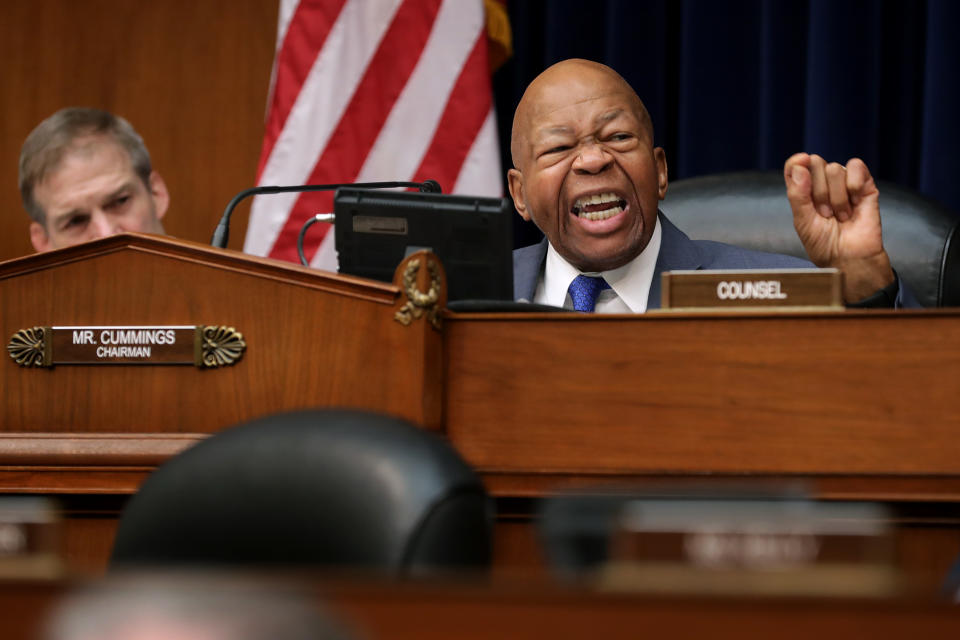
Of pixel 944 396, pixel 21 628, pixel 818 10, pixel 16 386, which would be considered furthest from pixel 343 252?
pixel 818 10

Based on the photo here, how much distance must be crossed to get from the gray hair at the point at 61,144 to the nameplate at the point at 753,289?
1740mm

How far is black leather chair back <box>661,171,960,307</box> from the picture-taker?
2.35 meters

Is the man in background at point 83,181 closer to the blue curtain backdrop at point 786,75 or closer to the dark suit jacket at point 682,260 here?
the dark suit jacket at point 682,260

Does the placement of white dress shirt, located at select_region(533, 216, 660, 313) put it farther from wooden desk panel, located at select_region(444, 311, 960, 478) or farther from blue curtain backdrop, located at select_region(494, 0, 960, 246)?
wooden desk panel, located at select_region(444, 311, 960, 478)

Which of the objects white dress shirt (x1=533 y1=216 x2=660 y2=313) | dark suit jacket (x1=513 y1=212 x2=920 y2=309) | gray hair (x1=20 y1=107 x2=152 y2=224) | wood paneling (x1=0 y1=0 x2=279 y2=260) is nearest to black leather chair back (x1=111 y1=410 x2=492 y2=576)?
dark suit jacket (x1=513 y1=212 x2=920 y2=309)

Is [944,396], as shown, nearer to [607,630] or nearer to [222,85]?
[607,630]

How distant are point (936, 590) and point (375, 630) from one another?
8.7 inches

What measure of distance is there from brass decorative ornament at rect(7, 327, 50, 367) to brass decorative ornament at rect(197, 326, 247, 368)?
0.21 m

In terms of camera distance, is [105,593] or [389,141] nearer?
[105,593]

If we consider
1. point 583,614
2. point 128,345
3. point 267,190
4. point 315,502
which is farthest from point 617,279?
Answer: point 583,614

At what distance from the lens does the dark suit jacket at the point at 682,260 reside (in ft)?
→ 7.61

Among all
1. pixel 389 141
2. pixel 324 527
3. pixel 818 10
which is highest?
pixel 818 10

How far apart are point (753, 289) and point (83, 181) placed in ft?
5.91

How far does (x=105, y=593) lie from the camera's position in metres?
0.47
